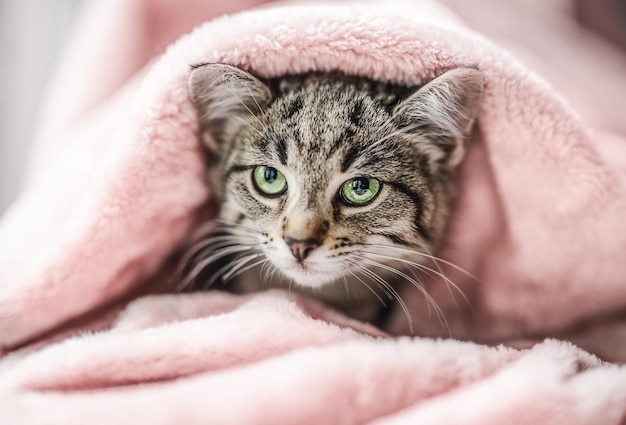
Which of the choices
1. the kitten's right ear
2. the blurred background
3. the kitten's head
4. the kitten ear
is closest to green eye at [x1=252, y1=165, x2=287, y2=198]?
the kitten's head

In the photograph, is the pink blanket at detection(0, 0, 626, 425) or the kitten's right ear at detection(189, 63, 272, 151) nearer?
the pink blanket at detection(0, 0, 626, 425)

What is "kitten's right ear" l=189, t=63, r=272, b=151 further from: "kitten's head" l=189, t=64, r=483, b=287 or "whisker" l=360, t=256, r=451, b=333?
"whisker" l=360, t=256, r=451, b=333

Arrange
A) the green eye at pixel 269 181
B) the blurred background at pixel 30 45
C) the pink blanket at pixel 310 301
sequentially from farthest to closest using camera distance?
the blurred background at pixel 30 45
the green eye at pixel 269 181
the pink blanket at pixel 310 301

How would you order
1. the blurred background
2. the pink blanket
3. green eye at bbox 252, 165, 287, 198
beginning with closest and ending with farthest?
1. the pink blanket
2. green eye at bbox 252, 165, 287, 198
3. the blurred background

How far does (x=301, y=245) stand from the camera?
0.79m

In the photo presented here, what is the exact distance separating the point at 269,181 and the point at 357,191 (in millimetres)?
157

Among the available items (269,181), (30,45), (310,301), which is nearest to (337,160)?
(269,181)

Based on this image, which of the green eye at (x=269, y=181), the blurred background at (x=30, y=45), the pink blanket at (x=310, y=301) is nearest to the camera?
the pink blanket at (x=310, y=301)

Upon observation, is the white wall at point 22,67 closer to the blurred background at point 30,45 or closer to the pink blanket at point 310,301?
the blurred background at point 30,45

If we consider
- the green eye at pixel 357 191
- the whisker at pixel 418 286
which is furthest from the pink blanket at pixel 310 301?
the green eye at pixel 357 191

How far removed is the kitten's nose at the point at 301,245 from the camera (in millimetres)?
789

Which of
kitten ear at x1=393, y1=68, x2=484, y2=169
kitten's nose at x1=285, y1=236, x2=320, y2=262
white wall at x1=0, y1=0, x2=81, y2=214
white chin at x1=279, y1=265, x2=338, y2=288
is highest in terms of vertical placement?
kitten ear at x1=393, y1=68, x2=484, y2=169

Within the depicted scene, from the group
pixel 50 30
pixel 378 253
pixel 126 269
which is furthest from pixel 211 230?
pixel 50 30

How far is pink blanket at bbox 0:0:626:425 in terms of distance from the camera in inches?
25.3
